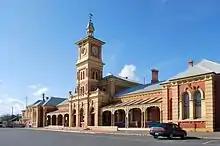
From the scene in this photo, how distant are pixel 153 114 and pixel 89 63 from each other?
66.7 feet

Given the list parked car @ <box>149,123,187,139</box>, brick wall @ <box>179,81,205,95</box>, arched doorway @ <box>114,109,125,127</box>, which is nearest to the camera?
parked car @ <box>149,123,187,139</box>

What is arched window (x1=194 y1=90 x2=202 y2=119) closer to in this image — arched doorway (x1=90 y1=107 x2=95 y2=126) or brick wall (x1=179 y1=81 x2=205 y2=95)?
brick wall (x1=179 y1=81 x2=205 y2=95)

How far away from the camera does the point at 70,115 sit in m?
69.2

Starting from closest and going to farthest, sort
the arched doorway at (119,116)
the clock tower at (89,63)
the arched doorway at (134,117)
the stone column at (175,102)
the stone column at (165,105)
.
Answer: the stone column at (175,102), the stone column at (165,105), the arched doorway at (134,117), the arched doorway at (119,116), the clock tower at (89,63)

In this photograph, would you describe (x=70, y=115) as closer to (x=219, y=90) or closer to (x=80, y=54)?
(x=80, y=54)

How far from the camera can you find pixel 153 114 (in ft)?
172

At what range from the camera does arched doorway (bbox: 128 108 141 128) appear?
53.4 m

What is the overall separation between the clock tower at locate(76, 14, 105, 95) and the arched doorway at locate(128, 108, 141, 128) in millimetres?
12706

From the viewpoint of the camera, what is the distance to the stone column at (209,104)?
37.2 m

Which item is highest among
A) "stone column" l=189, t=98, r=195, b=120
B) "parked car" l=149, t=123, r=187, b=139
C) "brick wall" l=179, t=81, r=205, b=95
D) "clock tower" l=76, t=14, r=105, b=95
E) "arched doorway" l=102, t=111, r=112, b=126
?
"clock tower" l=76, t=14, r=105, b=95

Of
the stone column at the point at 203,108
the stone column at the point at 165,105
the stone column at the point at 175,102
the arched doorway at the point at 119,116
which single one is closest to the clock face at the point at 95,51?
the arched doorway at the point at 119,116

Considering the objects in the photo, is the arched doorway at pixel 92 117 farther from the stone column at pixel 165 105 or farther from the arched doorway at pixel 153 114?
the stone column at pixel 165 105

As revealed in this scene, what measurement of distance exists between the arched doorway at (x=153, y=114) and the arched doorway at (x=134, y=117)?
2159 mm

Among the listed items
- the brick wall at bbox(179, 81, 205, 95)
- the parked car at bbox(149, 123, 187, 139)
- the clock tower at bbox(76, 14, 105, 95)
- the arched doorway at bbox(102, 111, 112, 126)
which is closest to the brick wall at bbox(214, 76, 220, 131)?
the brick wall at bbox(179, 81, 205, 95)
